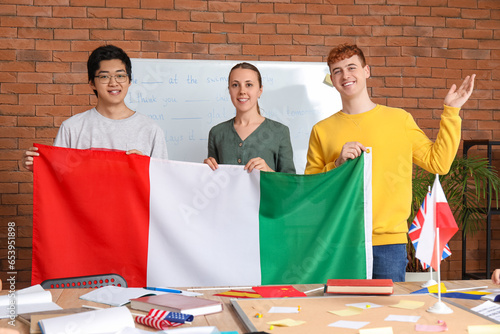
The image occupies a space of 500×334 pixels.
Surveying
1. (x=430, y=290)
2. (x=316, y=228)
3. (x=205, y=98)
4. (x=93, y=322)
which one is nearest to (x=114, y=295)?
(x=93, y=322)

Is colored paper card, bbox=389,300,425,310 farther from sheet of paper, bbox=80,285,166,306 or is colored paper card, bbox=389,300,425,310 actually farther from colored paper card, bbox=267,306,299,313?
sheet of paper, bbox=80,285,166,306

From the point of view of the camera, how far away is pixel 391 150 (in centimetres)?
233

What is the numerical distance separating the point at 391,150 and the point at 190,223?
0.96 meters

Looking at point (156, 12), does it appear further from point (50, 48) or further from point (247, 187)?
point (247, 187)

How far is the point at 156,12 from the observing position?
414 cm

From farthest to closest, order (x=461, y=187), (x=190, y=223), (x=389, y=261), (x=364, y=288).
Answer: (x=461, y=187) < (x=190, y=223) < (x=389, y=261) < (x=364, y=288)

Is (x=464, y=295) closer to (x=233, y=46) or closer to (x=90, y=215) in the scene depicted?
(x=90, y=215)

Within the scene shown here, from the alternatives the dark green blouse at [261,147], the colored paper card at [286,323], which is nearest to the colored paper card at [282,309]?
the colored paper card at [286,323]

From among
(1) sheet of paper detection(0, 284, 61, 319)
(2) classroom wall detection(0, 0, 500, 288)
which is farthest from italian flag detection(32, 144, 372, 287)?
(2) classroom wall detection(0, 0, 500, 288)

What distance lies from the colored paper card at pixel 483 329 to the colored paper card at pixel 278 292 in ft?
1.67

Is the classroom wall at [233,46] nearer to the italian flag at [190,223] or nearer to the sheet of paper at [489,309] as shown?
the italian flag at [190,223]

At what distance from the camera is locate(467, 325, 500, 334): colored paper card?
1.12 meters

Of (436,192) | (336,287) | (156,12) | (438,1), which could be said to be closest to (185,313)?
(336,287)

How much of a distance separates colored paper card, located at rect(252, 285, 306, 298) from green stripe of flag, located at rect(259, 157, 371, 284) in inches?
27.9
